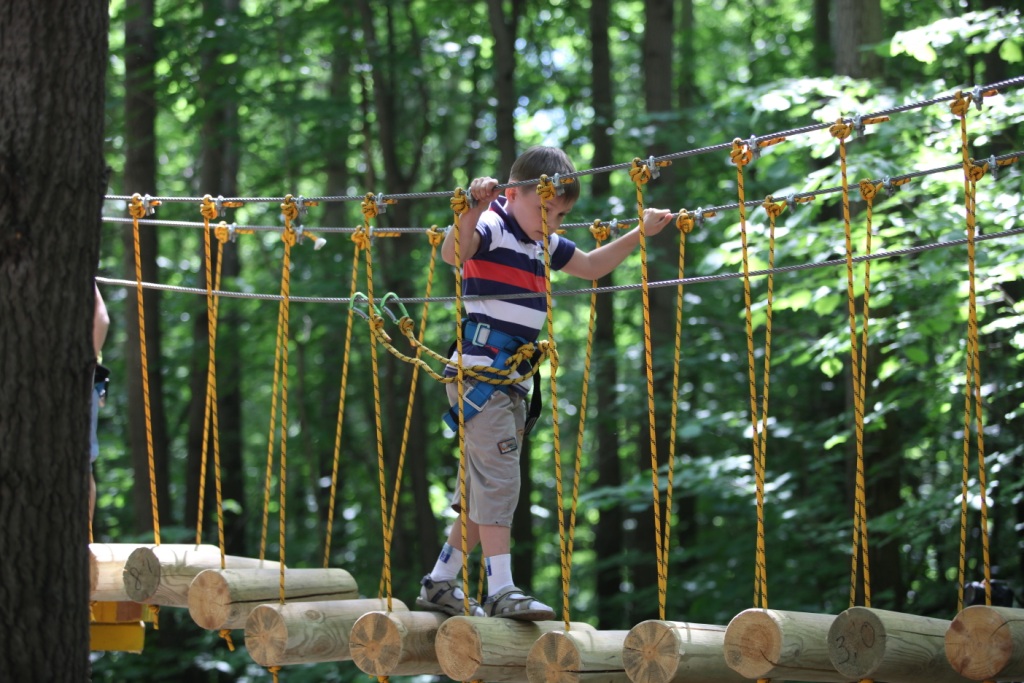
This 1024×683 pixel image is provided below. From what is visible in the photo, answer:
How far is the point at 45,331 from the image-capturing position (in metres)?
2.11

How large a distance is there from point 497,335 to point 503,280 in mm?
139

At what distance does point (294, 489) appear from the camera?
10938 mm

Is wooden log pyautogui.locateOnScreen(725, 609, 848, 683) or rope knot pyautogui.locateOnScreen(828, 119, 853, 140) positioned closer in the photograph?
wooden log pyautogui.locateOnScreen(725, 609, 848, 683)

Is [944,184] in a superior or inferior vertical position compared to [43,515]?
superior

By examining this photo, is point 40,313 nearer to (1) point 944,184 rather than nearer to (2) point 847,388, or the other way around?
(1) point 944,184

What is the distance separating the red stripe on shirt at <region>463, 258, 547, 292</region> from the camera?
2955 mm

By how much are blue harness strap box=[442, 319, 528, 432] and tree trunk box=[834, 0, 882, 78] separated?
328 centimetres

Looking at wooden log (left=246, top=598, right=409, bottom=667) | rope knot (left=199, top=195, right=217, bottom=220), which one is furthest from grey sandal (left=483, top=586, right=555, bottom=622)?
rope knot (left=199, top=195, right=217, bottom=220)

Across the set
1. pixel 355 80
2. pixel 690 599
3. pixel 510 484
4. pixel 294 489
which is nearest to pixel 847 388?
pixel 690 599

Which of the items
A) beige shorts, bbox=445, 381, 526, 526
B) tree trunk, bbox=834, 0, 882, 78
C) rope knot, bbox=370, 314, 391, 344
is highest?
tree trunk, bbox=834, 0, 882, 78

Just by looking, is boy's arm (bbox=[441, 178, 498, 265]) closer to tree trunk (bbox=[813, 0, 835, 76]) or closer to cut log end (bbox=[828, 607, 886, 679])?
cut log end (bbox=[828, 607, 886, 679])

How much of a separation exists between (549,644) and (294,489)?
8.65 metres

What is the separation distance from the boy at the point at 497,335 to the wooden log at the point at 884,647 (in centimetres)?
79

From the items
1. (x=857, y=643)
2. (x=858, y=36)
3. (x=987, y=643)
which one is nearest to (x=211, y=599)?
(x=857, y=643)
